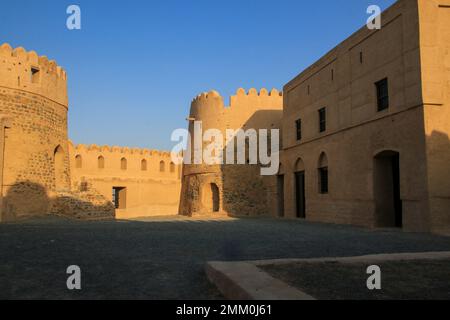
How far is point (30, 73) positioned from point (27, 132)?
2999 millimetres

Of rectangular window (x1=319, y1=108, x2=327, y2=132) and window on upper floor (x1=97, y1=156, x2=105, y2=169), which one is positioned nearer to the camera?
rectangular window (x1=319, y1=108, x2=327, y2=132)

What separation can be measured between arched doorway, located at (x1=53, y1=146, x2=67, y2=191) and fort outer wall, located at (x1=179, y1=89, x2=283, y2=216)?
29.5 feet

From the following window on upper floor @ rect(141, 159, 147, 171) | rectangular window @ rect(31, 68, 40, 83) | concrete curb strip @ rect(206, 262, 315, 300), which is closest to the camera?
concrete curb strip @ rect(206, 262, 315, 300)

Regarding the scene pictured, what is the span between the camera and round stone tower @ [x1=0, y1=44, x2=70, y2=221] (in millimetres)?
18312

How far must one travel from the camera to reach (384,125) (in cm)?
1412

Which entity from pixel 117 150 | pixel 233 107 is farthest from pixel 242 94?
pixel 117 150

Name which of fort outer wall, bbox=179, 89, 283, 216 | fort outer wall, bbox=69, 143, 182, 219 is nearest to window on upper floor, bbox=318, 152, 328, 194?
fort outer wall, bbox=179, 89, 283, 216

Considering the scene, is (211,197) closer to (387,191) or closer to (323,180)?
(323,180)

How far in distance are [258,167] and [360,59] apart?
489 inches

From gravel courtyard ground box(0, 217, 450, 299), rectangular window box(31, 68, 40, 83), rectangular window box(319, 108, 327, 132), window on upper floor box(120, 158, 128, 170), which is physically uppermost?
rectangular window box(31, 68, 40, 83)

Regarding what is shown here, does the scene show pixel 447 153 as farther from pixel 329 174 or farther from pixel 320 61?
pixel 320 61

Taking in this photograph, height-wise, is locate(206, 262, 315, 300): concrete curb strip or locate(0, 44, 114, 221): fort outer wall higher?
locate(0, 44, 114, 221): fort outer wall

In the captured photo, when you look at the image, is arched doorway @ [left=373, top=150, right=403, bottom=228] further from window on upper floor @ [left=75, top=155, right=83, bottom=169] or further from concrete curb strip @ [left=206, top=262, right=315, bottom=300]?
window on upper floor @ [left=75, top=155, right=83, bottom=169]
